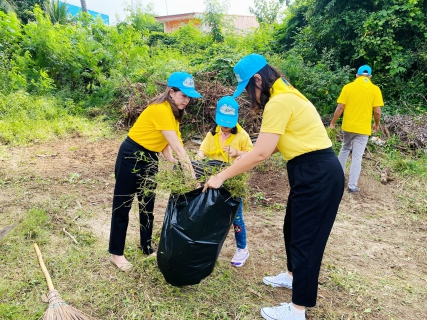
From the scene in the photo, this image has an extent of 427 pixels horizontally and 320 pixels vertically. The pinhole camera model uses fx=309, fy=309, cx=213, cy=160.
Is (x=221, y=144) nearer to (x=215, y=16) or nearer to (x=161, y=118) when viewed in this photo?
(x=161, y=118)

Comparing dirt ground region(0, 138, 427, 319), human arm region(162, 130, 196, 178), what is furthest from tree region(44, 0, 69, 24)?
human arm region(162, 130, 196, 178)

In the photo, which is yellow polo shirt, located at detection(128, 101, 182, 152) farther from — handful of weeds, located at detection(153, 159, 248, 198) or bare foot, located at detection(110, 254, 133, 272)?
bare foot, located at detection(110, 254, 133, 272)

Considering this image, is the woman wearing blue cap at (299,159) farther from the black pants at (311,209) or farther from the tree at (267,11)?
the tree at (267,11)

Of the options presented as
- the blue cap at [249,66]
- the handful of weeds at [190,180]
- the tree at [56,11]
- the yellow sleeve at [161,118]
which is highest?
the tree at [56,11]

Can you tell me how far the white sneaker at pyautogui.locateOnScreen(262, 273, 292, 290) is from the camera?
97.4 inches

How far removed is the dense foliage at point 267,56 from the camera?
7.07 metres

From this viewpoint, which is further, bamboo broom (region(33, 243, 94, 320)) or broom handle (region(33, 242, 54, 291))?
broom handle (region(33, 242, 54, 291))

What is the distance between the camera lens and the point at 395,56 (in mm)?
7090

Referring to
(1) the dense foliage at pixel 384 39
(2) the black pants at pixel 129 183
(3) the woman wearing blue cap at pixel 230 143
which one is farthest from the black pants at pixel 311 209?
(1) the dense foliage at pixel 384 39

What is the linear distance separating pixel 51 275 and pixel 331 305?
7.25ft

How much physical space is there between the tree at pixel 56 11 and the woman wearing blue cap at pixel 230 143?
19.1m

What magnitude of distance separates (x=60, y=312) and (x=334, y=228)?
285cm

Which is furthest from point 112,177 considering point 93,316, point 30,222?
point 93,316

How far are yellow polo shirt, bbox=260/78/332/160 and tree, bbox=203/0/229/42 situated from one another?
1171 centimetres
